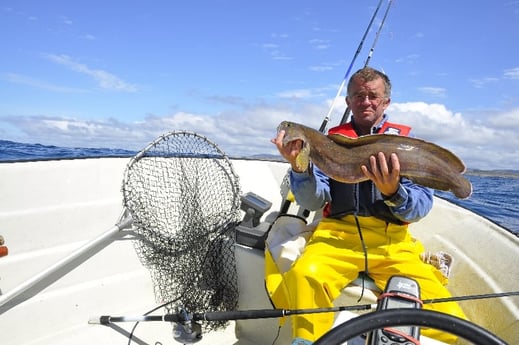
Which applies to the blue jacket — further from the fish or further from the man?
the fish

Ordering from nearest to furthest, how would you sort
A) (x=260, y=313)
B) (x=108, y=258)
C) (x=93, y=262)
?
(x=260, y=313), (x=93, y=262), (x=108, y=258)

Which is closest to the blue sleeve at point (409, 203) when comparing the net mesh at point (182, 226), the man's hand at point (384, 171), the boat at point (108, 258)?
the man's hand at point (384, 171)

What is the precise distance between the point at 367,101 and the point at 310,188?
39.5 inches

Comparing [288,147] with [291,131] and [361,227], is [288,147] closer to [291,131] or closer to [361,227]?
[291,131]

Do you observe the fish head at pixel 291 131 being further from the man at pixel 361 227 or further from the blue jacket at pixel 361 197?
the blue jacket at pixel 361 197

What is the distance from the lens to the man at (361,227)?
284cm

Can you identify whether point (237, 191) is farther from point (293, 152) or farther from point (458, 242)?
point (458, 242)

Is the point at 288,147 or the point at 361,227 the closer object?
the point at 288,147

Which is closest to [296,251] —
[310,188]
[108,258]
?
[310,188]

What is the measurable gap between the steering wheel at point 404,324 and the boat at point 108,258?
1937mm

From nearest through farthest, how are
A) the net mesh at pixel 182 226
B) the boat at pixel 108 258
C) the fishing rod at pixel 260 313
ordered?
1. the fishing rod at pixel 260 313
2. the boat at pixel 108 258
3. the net mesh at pixel 182 226

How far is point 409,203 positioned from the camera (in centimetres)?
306

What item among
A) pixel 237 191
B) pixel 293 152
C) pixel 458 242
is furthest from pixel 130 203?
pixel 458 242

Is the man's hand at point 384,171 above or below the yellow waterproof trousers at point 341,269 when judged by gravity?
above
